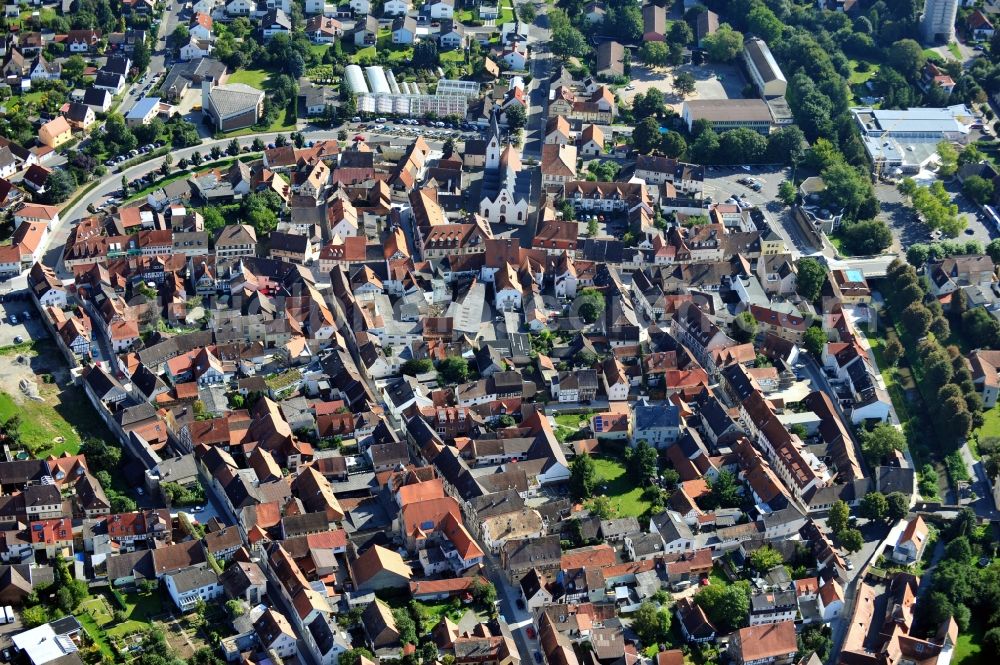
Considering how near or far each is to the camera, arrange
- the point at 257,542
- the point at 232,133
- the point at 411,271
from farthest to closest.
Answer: the point at 232,133 → the point at 411,271 → the point at 257,542

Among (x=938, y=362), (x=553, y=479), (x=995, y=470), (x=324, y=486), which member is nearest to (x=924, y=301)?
(x=938, y=362)

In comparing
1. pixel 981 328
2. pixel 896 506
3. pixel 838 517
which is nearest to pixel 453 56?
pixel 981 328

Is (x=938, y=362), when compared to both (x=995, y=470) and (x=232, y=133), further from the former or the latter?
(x=232, y=133)

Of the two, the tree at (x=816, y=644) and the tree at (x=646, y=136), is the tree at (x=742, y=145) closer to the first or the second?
the tree at (x=646, y=136)

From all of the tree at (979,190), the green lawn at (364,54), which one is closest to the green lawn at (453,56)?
the green lawn at (364,54)

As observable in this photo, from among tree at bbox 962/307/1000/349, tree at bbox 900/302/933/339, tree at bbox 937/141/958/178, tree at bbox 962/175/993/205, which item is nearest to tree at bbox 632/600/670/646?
tree at bbox 900/302/933/339

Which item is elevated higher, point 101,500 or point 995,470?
point 101,500

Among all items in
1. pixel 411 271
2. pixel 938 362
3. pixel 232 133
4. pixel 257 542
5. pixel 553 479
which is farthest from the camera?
pixel 232 133

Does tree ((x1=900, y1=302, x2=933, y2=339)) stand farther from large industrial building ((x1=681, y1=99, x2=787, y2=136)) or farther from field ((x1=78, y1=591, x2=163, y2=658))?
field ((x1=78, y1=591, x2=163, y2=658))
